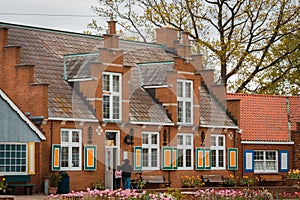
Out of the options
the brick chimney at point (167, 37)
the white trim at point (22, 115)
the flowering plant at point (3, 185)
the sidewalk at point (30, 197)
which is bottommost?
the sidewalk at point (30, 197)

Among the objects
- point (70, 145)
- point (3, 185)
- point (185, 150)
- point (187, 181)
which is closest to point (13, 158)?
point (3, 185)

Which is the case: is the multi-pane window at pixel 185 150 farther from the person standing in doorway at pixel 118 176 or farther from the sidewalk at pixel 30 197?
the sidewalk at pixel 30 197

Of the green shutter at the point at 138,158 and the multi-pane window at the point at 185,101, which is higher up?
the multi-pane window at the point at 185,101

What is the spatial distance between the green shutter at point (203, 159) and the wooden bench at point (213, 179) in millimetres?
525

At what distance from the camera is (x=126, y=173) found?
138ft

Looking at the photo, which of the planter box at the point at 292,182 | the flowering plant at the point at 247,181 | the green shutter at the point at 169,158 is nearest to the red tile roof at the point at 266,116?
the flowering plant at the point at 247,181

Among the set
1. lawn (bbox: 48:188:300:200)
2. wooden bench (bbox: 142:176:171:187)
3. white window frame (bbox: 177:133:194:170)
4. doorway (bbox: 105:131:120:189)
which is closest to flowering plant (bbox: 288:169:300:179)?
white window frame (bbox: 177:133:194:170)

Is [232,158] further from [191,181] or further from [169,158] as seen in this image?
[169,158]

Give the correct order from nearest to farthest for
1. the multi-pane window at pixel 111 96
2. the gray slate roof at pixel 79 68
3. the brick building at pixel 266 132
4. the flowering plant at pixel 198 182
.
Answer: the gray slate roof at pixel 79 68, the multi-pane window at pixel 111 96, the flowering plant at pixel 198 182, the brick building at pixel 266 132

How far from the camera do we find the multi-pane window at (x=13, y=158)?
38.4m

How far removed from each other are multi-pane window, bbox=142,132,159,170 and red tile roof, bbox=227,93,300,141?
6.30m

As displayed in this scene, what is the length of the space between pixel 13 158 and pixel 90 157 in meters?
4.78

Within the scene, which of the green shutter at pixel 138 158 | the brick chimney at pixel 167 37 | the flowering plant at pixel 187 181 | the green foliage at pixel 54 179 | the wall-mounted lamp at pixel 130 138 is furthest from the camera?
the brick chimney at pixel 167 37

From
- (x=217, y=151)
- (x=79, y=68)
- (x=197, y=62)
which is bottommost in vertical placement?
(x=217, y=151)
